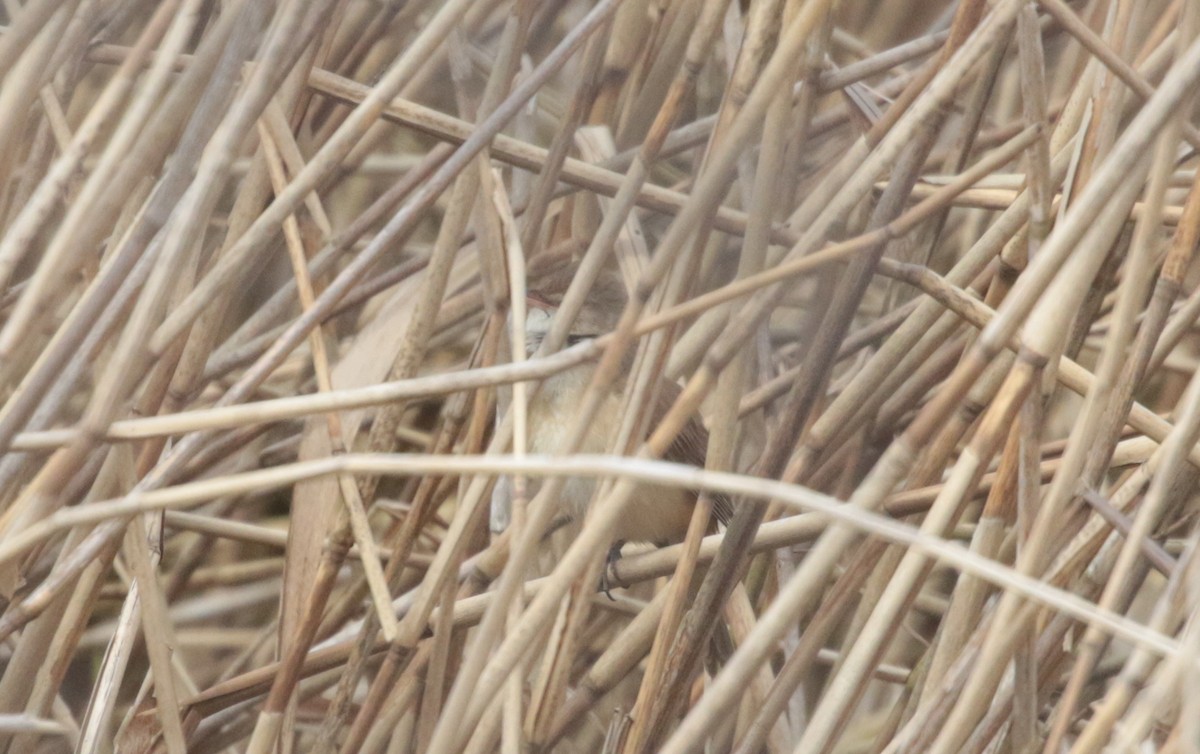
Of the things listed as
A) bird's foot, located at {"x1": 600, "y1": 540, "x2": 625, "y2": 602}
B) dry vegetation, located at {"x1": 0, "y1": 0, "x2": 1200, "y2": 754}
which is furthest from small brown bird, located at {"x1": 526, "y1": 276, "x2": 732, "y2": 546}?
dry vegetation, located at {"x1": 0, "y1": 0, "x2": 1200, "y2": 754}

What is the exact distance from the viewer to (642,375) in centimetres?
136

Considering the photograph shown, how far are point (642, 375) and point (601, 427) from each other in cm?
86

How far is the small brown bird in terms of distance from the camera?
2193 millimetres

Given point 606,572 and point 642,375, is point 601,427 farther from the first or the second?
point 642,375

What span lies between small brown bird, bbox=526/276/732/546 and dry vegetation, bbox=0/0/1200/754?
0.15m

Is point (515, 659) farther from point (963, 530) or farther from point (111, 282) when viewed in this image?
point (963, 530)

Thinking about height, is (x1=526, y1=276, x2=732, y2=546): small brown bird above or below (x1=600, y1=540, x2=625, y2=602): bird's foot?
above

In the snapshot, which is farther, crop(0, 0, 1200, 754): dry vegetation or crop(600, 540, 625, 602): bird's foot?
crop(600, 540, 625, 602): bird's foot

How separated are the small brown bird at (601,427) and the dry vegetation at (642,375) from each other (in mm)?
149

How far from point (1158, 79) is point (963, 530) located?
0.94 m

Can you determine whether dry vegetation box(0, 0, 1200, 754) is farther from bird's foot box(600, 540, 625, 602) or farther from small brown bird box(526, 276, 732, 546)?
small brown bird box(526, 276, 732, 546)

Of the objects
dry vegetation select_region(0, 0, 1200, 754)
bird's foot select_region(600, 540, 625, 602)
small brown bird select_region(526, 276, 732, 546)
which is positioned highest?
dry vegetation select_region(0, 0, 1200, 754)

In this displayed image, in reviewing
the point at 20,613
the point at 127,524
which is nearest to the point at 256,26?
the point at 127,524

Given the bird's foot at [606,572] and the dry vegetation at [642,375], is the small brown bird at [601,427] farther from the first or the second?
the dry vegetation at [642,375]
